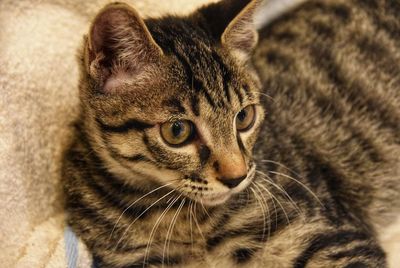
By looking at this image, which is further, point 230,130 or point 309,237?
point 309,237

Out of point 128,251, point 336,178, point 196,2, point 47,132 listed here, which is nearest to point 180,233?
point 128,251

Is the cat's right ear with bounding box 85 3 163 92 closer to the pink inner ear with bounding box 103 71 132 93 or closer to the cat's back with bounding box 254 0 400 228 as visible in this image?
the pink inner ear with bounding box 103 71 132 93

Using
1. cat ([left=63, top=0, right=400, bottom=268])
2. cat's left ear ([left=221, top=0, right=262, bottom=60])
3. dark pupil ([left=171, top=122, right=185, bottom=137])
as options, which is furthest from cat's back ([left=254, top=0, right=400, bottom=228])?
dark pupil ([left=171, top=122, right=185, bottom=137])

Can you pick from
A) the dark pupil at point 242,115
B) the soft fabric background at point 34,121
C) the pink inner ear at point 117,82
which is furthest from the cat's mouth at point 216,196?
the soft fabric background at point 34,121

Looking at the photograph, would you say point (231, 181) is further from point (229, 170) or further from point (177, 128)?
point (177, 128)

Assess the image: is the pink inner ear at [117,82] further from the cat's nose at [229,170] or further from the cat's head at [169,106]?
the cat's nose at [229,170]

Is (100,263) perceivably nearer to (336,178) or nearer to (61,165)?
(61,165)
